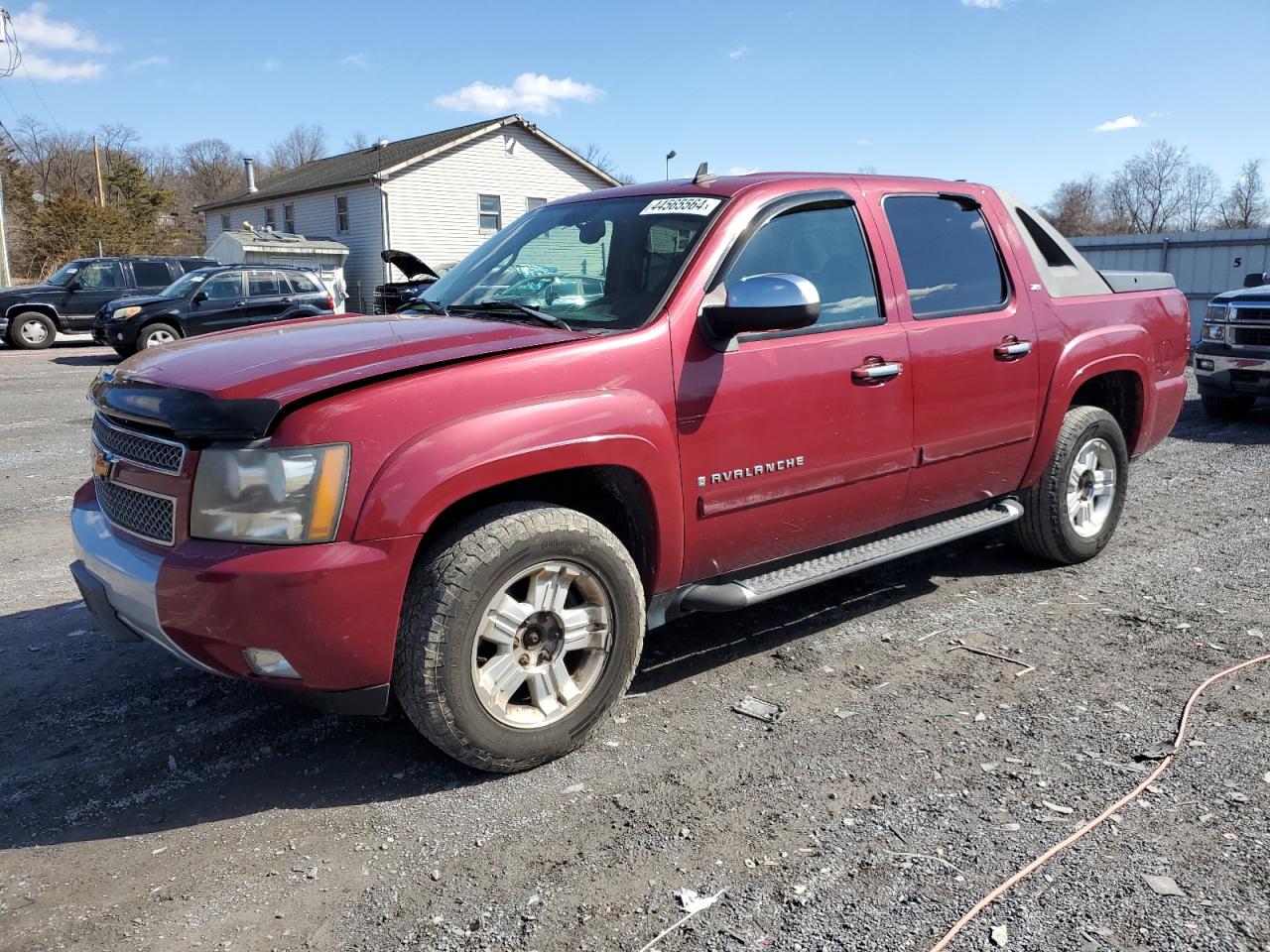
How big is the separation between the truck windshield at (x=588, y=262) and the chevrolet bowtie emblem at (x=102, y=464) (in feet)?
4.54

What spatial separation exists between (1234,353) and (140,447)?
34.4 ft

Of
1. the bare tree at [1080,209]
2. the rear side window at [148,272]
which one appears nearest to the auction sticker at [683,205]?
the rear side window at [148,272]

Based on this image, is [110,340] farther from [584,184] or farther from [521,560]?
[584,184]

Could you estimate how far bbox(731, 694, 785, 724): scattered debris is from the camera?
3.65 metres

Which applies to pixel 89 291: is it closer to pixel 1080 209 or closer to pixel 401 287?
pixel 401 287

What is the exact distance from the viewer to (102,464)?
10.8ft

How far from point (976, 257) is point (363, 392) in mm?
3105

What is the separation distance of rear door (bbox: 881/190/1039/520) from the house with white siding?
3026cm

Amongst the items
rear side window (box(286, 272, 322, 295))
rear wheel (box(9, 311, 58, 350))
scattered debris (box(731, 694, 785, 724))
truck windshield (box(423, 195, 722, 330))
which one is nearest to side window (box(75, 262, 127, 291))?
rear wheel (box(9, 311, 58, 350))

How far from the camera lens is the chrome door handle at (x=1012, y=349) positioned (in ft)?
14.9

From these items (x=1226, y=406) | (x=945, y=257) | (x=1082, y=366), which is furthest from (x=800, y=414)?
(x=1226, y=406)

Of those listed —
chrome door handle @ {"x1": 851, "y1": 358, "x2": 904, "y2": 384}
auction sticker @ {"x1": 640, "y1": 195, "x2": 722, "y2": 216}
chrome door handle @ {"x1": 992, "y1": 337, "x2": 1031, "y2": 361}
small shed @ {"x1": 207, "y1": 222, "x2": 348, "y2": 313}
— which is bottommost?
chrome door handle @ {"x1": 851, "y1": 358, "x2": 904, "y2": 384}

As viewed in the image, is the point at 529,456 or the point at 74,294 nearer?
the point at 529,456

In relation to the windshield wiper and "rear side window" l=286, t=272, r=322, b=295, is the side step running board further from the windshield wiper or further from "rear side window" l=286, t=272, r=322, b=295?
"rear side window" l=286, t=272, r=322, b=295
